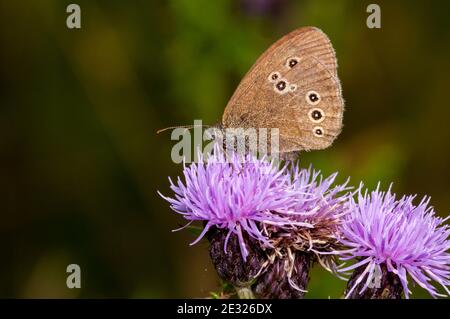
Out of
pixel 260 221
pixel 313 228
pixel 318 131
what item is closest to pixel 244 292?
pixel 260 221

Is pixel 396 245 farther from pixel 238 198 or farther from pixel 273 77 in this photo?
pixel 273 77

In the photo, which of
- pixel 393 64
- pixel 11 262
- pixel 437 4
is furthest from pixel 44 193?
pixel 437 4

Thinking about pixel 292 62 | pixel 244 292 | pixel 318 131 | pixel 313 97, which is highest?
pixel 292 62

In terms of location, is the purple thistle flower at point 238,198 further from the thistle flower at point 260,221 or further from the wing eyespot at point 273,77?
the wing eyespot at point 273,77

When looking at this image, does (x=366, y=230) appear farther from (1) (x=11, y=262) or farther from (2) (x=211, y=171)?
(1) (x=11, y=262)

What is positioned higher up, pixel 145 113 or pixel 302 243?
pixel 145 113

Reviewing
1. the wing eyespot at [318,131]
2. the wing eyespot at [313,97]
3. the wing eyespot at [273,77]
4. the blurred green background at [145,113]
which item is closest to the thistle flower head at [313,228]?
the wing eyespot at [318,131]

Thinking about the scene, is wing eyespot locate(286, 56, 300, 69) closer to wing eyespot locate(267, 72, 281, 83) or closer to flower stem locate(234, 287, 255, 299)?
wing eyespot locate(267, 72, 281, 83)
